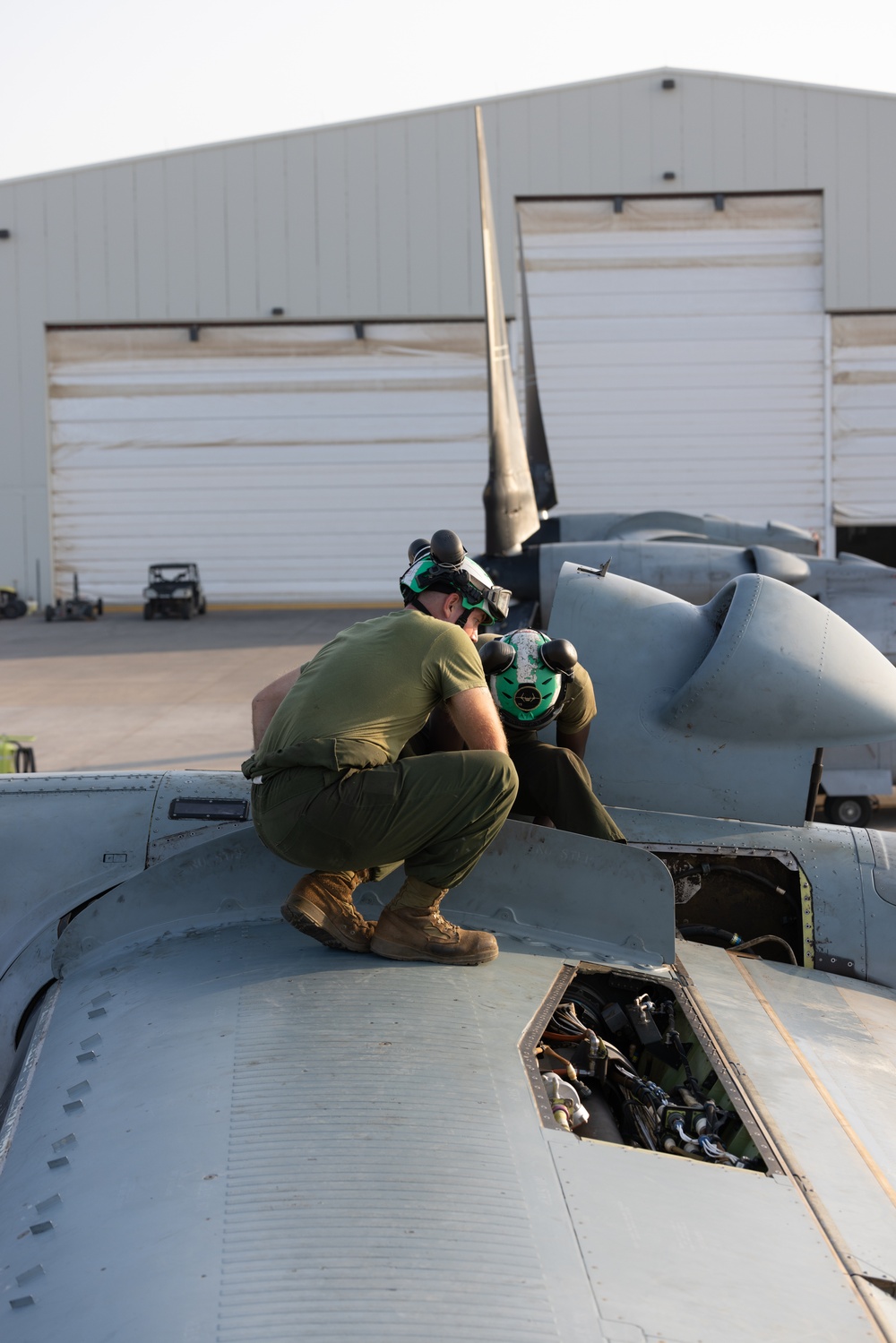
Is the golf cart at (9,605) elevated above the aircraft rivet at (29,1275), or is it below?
below

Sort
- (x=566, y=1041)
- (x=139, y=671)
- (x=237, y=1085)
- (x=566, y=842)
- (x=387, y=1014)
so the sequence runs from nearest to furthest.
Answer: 1. (x=237, y=1085)
2. (x=387, y=1014)
3. (x=566, y=1041)
4. (x=566, y=842)
5. (x=139, y=671)

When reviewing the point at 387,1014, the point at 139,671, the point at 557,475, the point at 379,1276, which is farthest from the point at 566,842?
the point at 557,475

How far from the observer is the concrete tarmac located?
1263 centimetres

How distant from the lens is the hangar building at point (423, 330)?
→ 25469mm

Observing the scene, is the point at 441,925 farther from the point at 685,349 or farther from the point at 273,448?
the point at 273,448

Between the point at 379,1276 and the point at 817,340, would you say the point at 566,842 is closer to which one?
the point at 379,1276

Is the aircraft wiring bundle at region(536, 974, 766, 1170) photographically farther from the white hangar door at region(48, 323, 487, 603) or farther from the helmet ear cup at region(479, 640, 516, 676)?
the white hangar door at region(48, 323, 487, 603)

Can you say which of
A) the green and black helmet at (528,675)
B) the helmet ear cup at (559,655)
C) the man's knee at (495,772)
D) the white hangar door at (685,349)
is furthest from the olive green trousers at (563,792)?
the white hangar door at (685,349)

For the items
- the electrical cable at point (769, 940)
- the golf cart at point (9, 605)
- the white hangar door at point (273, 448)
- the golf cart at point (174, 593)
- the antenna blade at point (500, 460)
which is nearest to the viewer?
the electrical cable at point (769, 940)

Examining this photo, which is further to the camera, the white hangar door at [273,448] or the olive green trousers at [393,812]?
the white hangar door at [273,448]

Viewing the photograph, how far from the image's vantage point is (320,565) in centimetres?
2800

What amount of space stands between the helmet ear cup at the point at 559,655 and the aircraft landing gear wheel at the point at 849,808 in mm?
6829

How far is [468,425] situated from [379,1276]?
87.2ft

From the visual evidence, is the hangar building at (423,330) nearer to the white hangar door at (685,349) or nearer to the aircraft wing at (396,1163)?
the white hangar door at (685,349)
